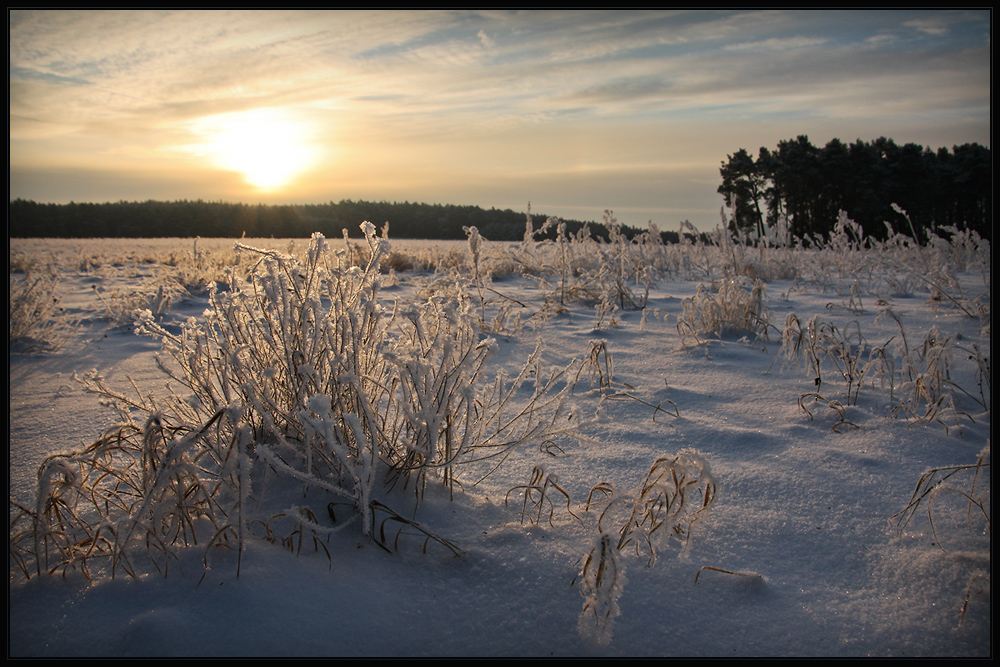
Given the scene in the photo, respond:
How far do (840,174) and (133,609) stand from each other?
38.7 metres

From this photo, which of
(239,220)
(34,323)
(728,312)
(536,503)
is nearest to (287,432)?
(536,503)

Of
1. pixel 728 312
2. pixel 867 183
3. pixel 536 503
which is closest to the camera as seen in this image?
pixel 536 503

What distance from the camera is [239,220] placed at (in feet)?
108

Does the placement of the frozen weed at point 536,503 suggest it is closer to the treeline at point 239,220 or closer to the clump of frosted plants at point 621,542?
the clump of frosted plants at point 621,542

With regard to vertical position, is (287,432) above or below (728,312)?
below

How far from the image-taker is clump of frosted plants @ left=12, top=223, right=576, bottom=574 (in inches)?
44.1

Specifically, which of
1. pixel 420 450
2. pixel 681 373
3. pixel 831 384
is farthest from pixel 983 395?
pixel 420 450

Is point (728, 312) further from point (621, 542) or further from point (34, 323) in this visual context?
point (34, 323)

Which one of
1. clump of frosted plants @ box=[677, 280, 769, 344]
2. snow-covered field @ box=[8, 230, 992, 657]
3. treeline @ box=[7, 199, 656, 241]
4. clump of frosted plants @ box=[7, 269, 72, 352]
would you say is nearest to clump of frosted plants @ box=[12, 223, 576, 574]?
snow-covered field @ box=[8, 230, 992, 657]

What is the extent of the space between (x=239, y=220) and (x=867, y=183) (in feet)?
126

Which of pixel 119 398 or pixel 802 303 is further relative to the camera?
pixel 802 303

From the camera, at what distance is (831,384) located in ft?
7.81

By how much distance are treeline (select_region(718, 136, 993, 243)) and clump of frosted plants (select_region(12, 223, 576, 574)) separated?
1146 inches
